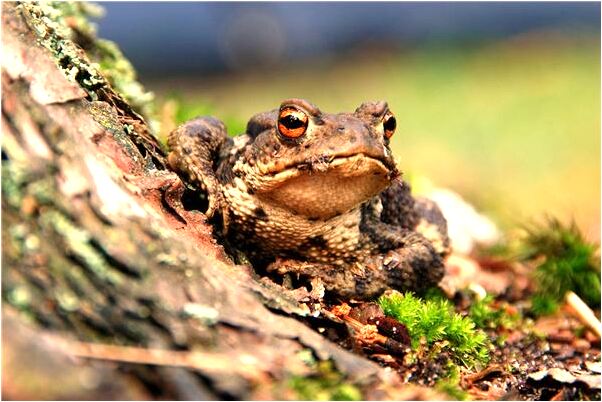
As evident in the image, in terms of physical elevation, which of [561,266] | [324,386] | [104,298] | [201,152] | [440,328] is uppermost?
[201,152]

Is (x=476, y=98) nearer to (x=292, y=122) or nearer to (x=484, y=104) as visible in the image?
(x=484, y=104)

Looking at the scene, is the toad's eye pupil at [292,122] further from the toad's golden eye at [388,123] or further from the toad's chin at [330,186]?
the toad's golden eye at [388,123]

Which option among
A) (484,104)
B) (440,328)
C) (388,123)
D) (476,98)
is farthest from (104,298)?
(476,98)

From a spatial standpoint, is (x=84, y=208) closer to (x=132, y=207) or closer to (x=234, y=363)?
(x=132, y=207)

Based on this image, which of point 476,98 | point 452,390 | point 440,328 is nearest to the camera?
point 452,390

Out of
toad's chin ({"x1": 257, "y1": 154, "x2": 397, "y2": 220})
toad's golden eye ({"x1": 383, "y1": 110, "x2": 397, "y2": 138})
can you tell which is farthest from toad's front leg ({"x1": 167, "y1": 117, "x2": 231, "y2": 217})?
toad's golden eye ({"x1": 383, "y1": 110, "x2": 397, "y2": 138})

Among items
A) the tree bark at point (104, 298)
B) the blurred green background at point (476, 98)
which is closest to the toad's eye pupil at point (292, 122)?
the tree bark at point (104, 298)

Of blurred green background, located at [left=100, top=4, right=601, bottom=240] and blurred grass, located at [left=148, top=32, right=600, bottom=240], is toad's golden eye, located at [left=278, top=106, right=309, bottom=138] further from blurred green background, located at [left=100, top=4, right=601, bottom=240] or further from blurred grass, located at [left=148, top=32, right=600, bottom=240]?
blurred grass, located at [left=148, top=32, right=600, bottom=240]
